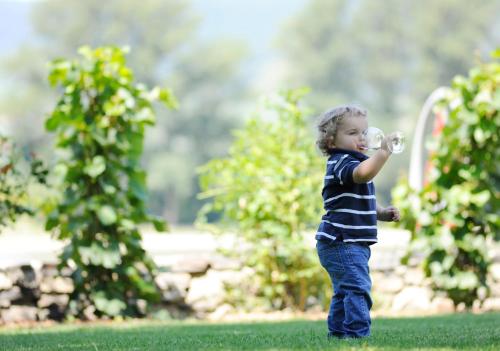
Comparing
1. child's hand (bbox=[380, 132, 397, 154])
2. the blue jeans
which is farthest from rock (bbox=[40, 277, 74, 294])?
child's hand (bbox=[380, 132, 397, 154])

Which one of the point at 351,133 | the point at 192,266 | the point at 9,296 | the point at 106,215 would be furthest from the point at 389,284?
the point at 351,133

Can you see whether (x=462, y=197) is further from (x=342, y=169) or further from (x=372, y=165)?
(x=372, y=165)

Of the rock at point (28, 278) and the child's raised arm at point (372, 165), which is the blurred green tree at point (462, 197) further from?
the child's raised arm at point (372, 165)

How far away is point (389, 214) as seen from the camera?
4.47m

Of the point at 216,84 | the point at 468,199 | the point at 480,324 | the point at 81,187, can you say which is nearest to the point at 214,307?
the point at 81,187

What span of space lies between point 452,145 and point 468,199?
18.0 inches

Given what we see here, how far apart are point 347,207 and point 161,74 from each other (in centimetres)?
5035

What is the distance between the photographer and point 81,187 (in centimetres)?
735

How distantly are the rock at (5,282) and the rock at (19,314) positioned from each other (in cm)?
17

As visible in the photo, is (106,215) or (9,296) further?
(9,296)

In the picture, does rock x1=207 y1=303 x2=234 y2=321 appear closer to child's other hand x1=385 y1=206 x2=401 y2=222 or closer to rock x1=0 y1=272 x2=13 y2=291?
rock x1=0 y1=272 x2=13 y2=291

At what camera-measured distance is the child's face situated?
14.7ft

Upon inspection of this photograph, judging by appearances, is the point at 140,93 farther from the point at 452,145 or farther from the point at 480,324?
the point at 480,324

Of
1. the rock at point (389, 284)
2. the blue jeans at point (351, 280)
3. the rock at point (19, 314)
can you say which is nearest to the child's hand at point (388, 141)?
the blue jeans at point (351, 280)
